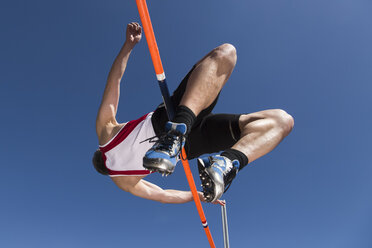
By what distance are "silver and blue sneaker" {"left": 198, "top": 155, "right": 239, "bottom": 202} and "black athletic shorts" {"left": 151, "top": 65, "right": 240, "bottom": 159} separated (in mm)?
621

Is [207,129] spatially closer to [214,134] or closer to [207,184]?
[214,134]

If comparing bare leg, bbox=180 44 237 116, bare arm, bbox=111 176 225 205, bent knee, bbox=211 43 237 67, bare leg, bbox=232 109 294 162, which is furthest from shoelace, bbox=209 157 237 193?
bare arm, bbox=111 176 225 205

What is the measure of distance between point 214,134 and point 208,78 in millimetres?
724

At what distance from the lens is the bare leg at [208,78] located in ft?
5.85

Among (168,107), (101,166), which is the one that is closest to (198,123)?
(168,107)

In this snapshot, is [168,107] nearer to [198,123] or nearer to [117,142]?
[198,123]

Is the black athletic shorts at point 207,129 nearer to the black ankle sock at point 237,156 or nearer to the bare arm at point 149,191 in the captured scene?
the black ankle sock at point 237,156

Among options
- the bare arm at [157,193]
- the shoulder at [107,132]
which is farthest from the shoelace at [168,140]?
the bare arm at [157,193]

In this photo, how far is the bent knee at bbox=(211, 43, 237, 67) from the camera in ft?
6.26

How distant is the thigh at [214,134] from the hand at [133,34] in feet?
4.25

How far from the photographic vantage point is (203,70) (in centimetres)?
185

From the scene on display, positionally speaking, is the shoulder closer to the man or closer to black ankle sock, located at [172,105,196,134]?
the man

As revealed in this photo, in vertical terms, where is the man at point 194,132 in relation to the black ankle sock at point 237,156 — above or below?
above

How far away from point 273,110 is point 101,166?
2.03 m
